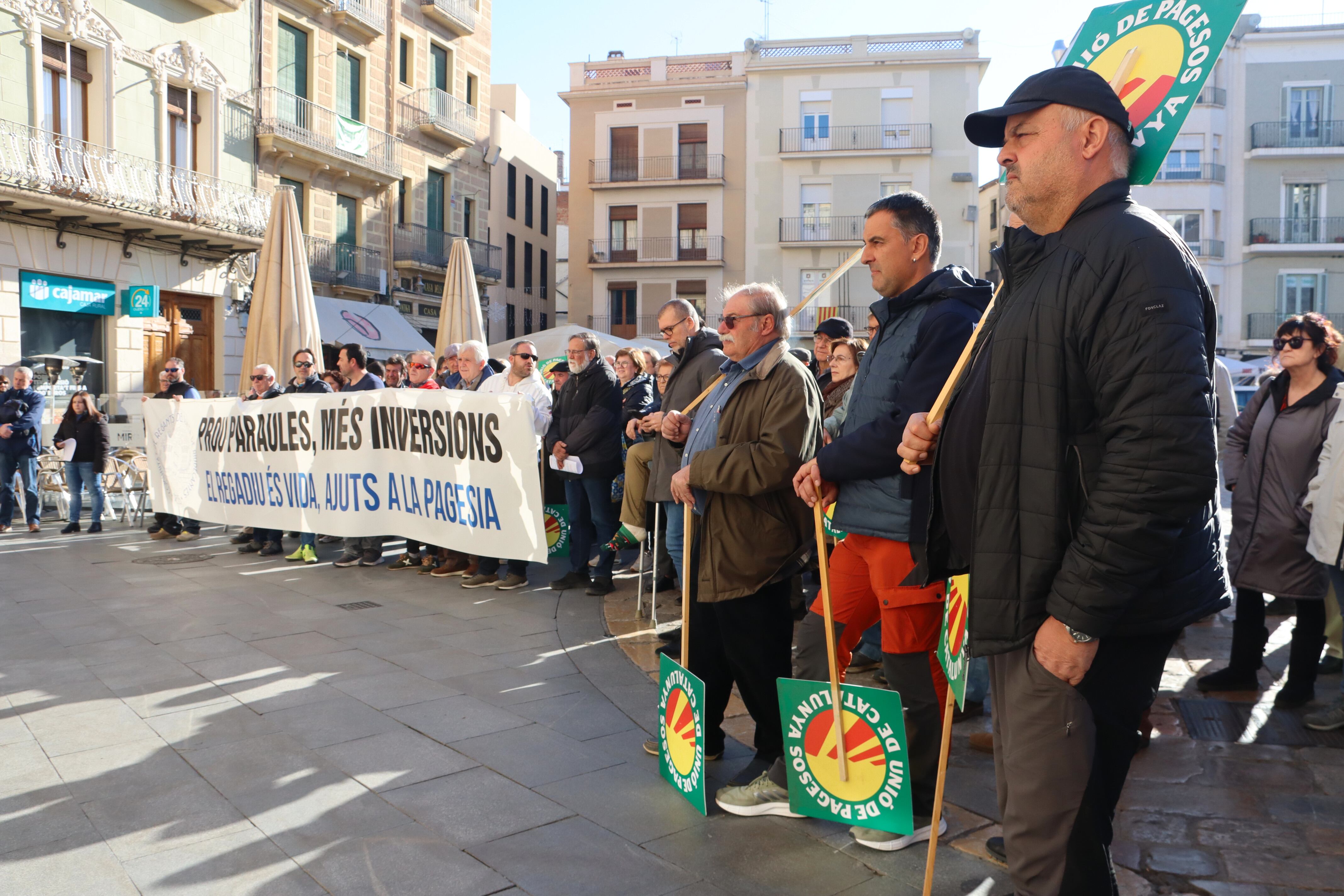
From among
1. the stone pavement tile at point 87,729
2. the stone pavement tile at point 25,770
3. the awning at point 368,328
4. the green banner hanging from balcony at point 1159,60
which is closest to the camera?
the green banner hanging from balcony at point 1159,60

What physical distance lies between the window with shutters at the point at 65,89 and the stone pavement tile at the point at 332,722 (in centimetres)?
1751

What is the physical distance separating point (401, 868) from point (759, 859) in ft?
3.57

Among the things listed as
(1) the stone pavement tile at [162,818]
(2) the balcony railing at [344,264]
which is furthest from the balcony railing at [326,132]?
(1) the stone pavement tile at [162,818]

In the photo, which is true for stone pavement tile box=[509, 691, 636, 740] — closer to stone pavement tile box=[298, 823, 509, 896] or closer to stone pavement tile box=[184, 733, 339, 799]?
stone pavement tile box=[184, 733, 339, 799]

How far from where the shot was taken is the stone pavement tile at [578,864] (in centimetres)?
294

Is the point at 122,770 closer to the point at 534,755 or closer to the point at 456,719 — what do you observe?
the point at 456,719

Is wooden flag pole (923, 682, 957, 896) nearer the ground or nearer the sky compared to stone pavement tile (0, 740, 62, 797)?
nearer the sky

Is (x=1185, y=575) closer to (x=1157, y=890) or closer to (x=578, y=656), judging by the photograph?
(x=1157, y=890)

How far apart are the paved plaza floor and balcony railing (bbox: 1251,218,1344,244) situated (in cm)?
3654

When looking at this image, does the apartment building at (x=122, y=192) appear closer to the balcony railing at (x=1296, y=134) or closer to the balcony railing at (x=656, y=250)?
the balcony railing at (x=656, y=250)

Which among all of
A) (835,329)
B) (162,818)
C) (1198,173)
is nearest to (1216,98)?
(1198,173)

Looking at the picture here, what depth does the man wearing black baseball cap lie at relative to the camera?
1886 mm

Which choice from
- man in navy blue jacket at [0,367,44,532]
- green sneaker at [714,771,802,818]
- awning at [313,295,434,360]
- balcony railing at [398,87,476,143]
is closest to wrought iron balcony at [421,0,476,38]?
balcony railing at [398,87,476,143]

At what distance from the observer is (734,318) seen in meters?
3.78
